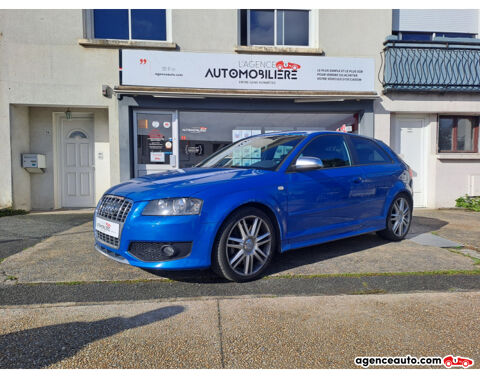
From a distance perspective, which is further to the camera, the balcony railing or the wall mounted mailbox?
the balcony railing

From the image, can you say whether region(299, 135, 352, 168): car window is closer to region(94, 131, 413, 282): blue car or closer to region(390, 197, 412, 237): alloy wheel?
region(94, 131, 413, 282): blue car

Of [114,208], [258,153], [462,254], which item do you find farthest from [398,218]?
[114,208]

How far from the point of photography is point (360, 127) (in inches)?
338

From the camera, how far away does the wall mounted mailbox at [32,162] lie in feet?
26.6

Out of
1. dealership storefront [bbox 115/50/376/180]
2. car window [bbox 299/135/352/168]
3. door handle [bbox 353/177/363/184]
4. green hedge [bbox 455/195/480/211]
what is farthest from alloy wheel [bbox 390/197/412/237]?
green hedge [bbox 455/195/480/211]

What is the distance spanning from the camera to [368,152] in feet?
15.1

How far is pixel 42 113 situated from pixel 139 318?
25.7 feet

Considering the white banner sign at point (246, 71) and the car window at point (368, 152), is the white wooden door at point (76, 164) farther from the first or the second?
the car window at point (368, 152)

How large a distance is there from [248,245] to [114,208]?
Result: 1.29 meters

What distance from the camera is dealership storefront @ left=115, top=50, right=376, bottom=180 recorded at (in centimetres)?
779

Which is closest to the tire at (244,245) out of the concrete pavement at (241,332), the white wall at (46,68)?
the concrete pavement at (241,332)

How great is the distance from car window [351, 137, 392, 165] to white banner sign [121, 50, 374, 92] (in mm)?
3772

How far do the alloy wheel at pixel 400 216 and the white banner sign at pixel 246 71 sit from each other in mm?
4087

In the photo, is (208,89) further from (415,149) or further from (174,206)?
(415,149)
